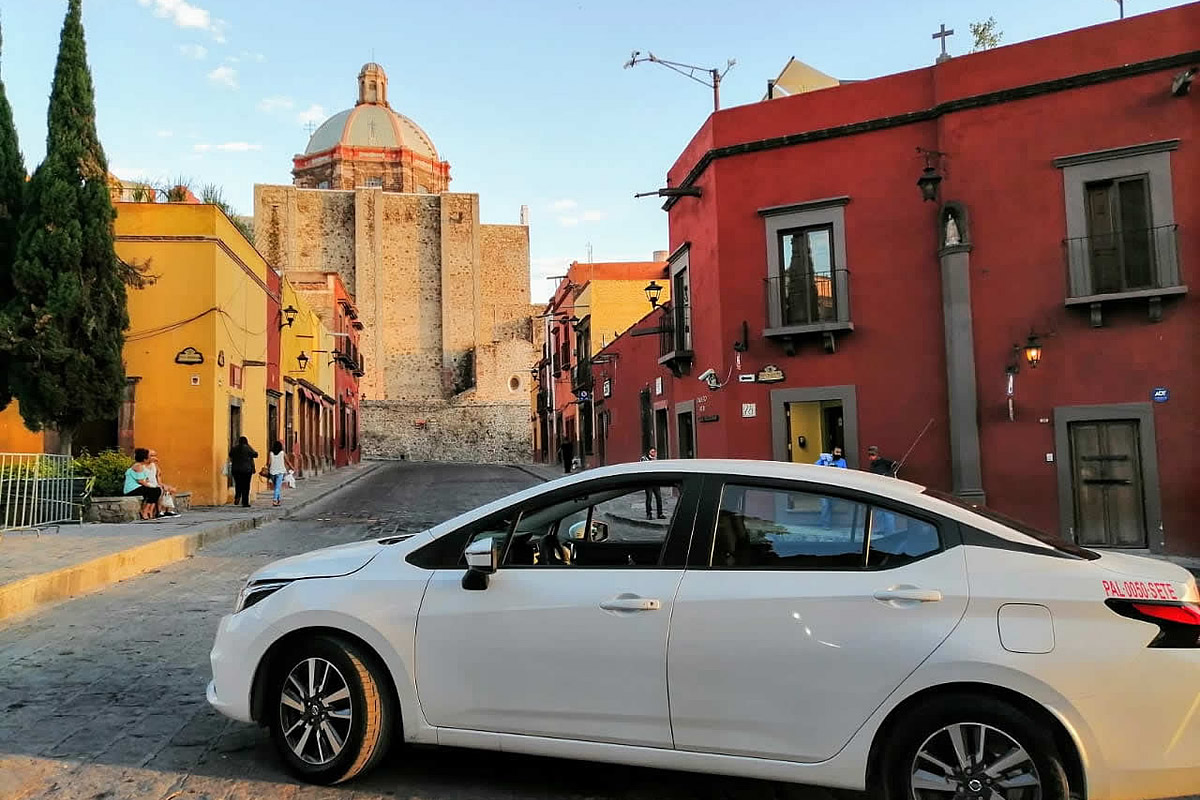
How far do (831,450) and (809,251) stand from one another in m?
Result: 3.41

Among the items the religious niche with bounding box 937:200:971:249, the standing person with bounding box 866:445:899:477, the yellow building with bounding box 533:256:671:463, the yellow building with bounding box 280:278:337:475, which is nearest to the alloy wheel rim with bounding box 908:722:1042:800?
the standing person with bounding box 866:445:899:477

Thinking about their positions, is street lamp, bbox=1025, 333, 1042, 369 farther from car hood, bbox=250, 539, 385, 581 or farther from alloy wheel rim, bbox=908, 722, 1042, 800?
car hood, bbox=250, 539, 385, 581

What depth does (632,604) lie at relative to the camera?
11.4 feet

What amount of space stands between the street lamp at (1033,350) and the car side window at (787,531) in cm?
1102

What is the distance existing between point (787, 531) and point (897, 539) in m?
0.41

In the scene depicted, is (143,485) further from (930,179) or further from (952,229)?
(952,229)

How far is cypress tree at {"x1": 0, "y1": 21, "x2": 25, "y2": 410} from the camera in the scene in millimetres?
16609

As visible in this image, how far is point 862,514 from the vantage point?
11.5 ft

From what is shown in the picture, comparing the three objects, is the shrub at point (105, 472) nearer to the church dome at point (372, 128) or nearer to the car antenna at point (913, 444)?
the car antenna at point (913, 444)

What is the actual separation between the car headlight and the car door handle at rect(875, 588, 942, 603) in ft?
8.14

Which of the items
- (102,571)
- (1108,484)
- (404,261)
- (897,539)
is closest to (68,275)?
(102,571)

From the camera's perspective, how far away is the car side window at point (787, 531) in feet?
11.4

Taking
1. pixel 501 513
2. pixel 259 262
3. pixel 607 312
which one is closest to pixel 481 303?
pixel 607 312

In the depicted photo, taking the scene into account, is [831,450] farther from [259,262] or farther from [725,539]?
[259,262]
